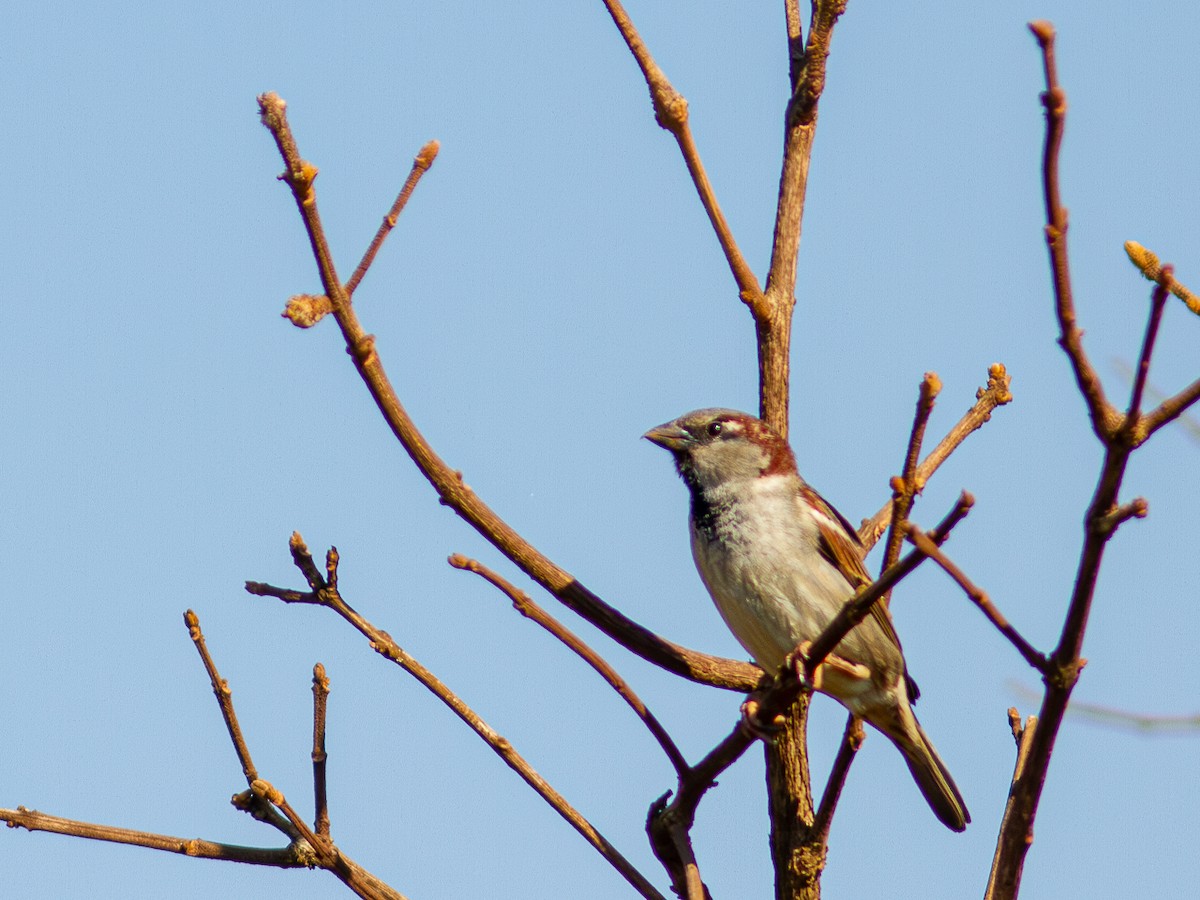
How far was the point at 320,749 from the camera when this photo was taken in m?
3.04

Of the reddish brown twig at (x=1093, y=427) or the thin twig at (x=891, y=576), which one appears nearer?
the reddish brown twig at (x=1093, y=427)

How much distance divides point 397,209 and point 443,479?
63cm

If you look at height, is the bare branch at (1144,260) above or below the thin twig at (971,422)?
below

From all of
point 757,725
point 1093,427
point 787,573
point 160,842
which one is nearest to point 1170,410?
point 1093,427

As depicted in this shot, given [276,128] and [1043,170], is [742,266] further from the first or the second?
[1043,170]

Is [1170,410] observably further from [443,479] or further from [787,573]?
[787,573]

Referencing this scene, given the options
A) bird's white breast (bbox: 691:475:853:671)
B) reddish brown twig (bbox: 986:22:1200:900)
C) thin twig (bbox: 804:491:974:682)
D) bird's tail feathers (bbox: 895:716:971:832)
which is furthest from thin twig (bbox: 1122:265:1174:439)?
bird's tail feathers (bbox: 895:716:971:832)

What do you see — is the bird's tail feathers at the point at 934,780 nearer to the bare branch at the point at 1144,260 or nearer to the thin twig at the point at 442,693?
the thin twig at the point at 442,693

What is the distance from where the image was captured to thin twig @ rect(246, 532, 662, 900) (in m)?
3.04

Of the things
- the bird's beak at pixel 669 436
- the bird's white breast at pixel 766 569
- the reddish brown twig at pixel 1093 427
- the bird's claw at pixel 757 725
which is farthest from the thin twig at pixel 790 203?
the reddish brown twig at pixel 1093 427

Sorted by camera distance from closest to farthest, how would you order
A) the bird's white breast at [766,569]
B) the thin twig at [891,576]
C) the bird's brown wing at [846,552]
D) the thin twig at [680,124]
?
the thin twig at [891,576], the thin twig at [680,124], the bird's white breast at [766,569], the bird's brown wing at [846,552]

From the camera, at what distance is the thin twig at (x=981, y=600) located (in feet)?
7.13

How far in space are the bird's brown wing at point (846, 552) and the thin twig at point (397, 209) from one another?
2697 millimetres

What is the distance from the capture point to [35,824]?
2.82m
